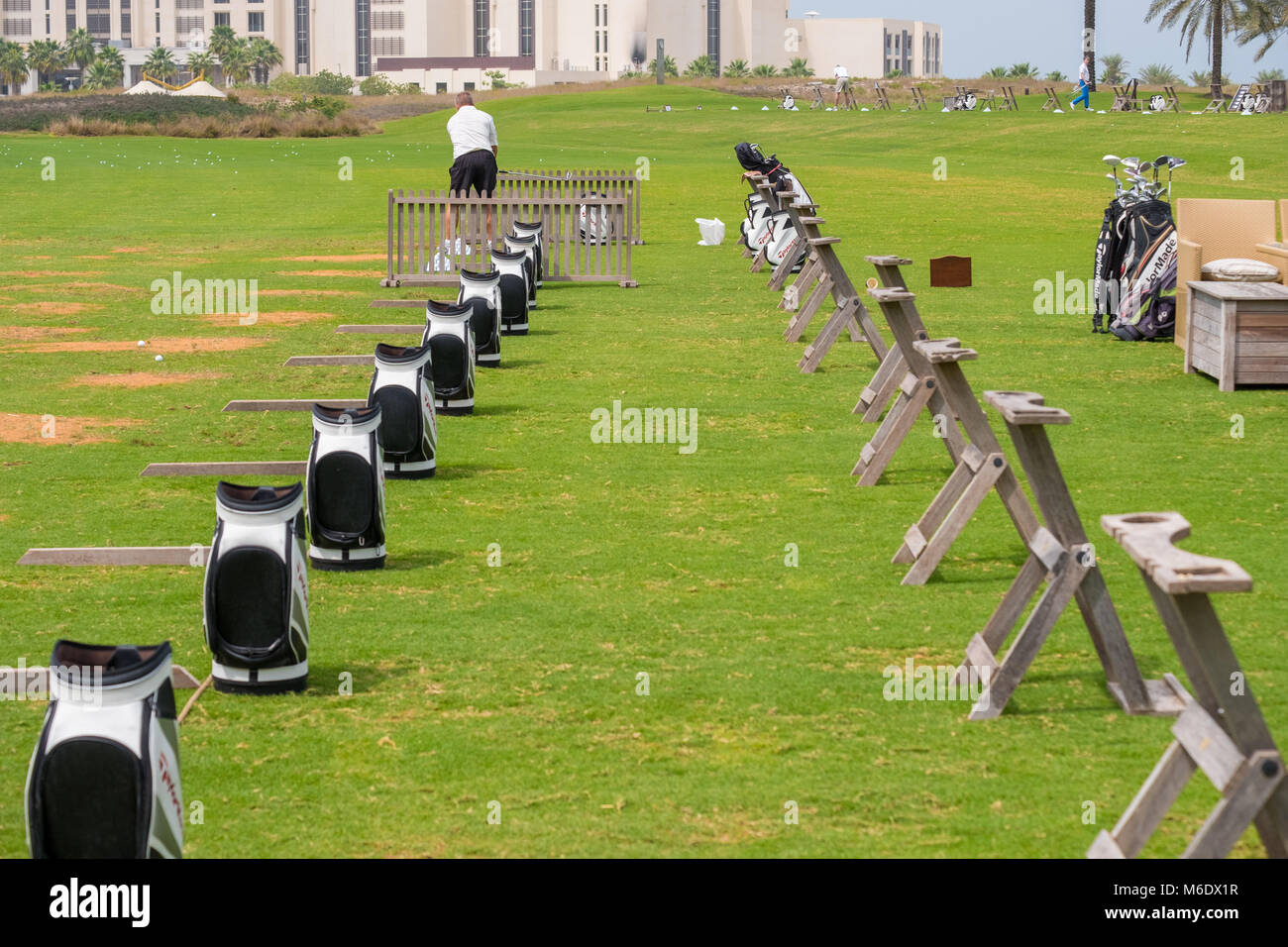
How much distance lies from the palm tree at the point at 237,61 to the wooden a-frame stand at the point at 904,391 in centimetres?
18479

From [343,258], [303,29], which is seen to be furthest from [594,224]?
[303,29]

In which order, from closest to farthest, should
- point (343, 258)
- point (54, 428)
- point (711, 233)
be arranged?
point (54, 428) < point (343, 258) < point (711, 233)

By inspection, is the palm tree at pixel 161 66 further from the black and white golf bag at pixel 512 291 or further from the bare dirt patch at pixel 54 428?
the bare dirt patch at pixel 54 428

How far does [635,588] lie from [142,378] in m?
9.01

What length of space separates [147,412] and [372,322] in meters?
6.35

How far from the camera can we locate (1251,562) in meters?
9.33

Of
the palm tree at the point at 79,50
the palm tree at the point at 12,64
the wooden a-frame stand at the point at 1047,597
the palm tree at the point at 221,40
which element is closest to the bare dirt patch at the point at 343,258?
the wooden a-frame stand at the point at 1047,597

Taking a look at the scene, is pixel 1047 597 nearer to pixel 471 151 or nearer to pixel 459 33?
pixel 471 151

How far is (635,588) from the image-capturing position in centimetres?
892

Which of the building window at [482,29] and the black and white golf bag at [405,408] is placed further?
the building window at [482,29]

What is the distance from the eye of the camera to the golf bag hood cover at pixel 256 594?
708cm

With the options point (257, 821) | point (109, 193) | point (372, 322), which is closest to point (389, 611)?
point (257, 821)

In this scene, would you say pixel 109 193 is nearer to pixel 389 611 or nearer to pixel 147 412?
pixel 147 412

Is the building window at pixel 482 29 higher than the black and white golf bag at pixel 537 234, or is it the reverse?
the building window at pixel 482 29
